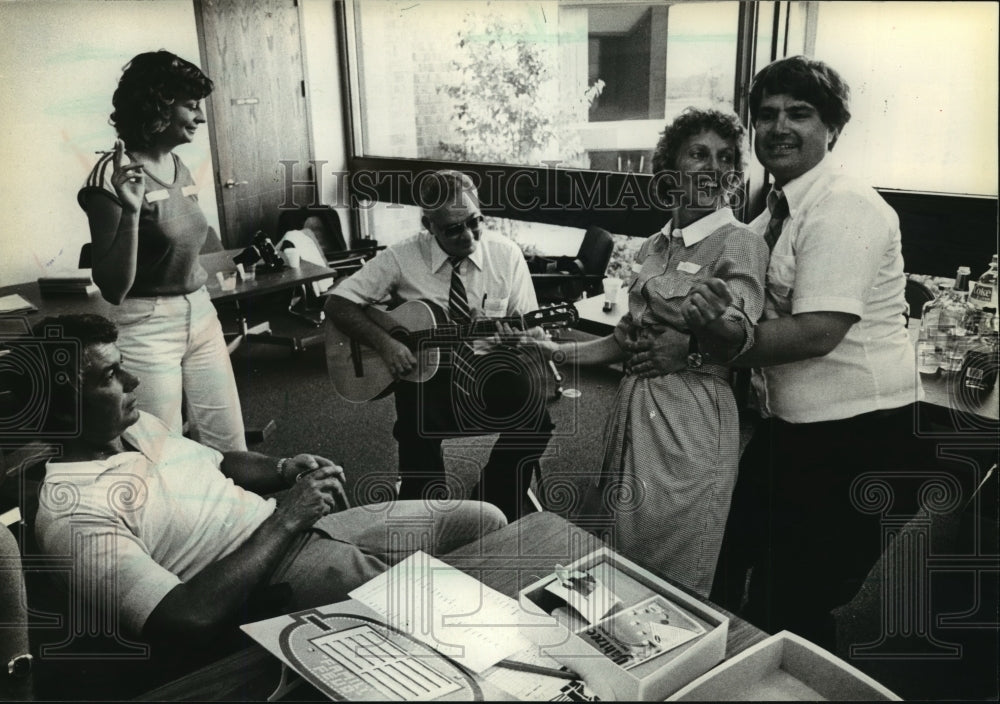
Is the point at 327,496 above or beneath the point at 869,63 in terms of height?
beneath

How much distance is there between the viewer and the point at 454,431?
2.44 m

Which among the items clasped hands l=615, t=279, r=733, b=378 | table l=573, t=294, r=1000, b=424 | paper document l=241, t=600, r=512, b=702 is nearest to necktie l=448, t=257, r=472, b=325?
clasped hands l=615, t=279, r=733, b=378

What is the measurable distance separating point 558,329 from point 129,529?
1.26 meters

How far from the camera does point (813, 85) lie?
6.66 ft

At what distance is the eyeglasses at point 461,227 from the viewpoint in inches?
92.1

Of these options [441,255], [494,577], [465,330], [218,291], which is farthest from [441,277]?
[494,577]

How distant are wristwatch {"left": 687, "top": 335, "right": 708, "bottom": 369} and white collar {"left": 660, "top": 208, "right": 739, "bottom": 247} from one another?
0.85ft

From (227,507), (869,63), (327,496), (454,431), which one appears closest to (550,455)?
(454,431)

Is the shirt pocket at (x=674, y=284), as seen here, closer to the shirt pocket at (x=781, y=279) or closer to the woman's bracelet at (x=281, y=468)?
the shirt pocket at (x=781, y=279)

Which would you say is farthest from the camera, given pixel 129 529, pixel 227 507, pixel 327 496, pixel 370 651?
pixel 327 496

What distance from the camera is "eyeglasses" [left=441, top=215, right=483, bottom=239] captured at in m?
2.34

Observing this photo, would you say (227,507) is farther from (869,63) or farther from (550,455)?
(869,63)

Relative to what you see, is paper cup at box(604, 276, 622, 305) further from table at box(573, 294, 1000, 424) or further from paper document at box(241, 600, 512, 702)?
paper document at box(241, 600, 512, 702)

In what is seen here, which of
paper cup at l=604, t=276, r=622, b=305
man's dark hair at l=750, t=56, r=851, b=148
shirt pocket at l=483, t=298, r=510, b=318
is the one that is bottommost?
shirt pocket at l=483, t=298, r=510, b=318
